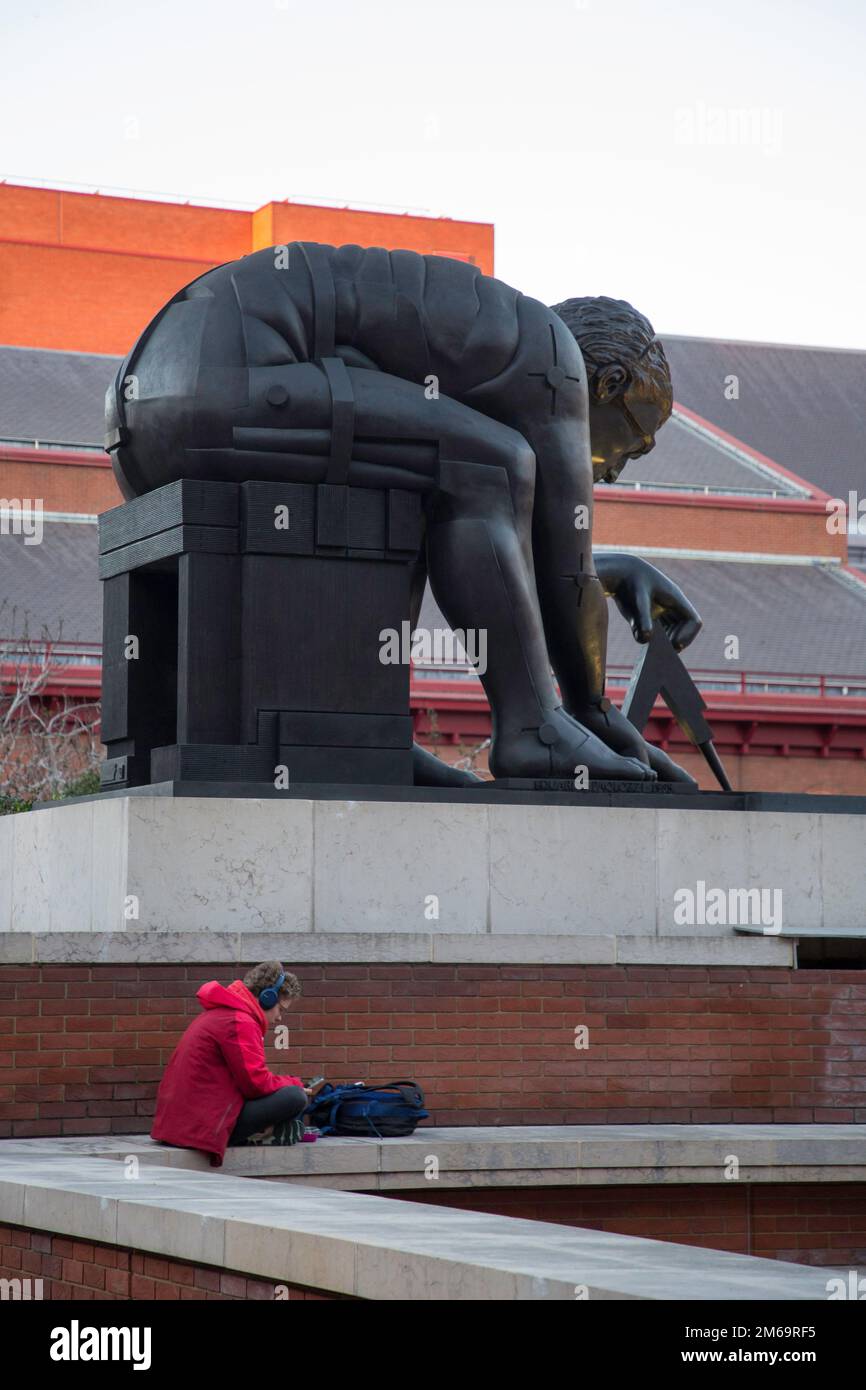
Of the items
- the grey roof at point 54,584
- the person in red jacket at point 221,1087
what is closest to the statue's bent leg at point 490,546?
the person in red jacket at point 221,1087

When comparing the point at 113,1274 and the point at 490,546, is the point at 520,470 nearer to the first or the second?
the point at 490,546

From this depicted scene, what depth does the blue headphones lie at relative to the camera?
9453 mm

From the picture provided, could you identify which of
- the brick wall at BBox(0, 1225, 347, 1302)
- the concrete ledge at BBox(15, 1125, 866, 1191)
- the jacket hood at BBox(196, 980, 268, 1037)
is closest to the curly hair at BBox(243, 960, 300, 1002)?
the jacket hood at BBox(196, 980, 268, 1037)

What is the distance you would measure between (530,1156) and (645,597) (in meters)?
5.15

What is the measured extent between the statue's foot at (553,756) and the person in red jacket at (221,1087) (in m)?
3.46

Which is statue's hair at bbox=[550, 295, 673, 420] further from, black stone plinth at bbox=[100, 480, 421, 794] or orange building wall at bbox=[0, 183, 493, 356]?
orange building wall at bbox=[0, 183, 493, 356]

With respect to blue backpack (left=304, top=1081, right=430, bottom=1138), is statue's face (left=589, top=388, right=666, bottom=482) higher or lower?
higher

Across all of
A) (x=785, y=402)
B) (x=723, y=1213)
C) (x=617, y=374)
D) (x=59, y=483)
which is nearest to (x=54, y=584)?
(x=59, y=483)

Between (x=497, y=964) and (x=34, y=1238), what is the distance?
4116 mm

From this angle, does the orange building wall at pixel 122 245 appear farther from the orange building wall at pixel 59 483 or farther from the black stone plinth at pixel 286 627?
the black stone plinth at pixel 286 627

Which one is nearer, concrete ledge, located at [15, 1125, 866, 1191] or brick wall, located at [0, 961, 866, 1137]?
concrete ledge, located at [15, 1125, 866, 1191]

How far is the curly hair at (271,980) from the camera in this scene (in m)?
9.45

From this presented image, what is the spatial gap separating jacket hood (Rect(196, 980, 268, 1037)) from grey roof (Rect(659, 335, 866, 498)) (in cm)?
4210

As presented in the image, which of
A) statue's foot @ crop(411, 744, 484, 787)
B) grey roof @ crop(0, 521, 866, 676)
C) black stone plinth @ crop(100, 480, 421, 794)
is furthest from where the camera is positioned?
grey roof @ crop(0, 521, 866, 676)
